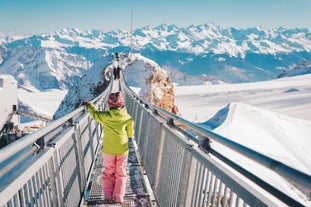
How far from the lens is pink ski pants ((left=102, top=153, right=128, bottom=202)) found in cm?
534

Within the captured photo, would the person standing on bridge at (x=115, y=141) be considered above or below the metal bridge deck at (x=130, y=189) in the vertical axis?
above

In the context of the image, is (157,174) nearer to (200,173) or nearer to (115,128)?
(115,128)

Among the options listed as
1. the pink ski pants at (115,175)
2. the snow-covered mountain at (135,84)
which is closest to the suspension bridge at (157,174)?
the pink ski pants at (115,175)

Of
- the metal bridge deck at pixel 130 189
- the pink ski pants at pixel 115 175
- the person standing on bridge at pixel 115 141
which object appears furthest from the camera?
the metal bridge deck at pixel 130 189

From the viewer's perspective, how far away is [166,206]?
185 inches

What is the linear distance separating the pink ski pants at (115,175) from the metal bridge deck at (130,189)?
→ 0.24 meters

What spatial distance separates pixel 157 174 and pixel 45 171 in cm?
260

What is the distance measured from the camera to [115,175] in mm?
5367

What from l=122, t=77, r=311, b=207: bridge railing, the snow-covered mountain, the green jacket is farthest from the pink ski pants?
the snow-covered mountain

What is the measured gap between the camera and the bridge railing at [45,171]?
91.2 inches

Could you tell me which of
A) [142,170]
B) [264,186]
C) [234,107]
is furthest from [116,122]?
[234,107]

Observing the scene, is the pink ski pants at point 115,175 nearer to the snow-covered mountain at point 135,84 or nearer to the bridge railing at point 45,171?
the bridge railing at point 45,171

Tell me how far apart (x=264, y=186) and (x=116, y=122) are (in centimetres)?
347

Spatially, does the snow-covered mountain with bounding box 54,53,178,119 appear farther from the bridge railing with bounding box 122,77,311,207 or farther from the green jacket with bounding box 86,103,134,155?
the green jacket with bounding box 86,103,134,155
